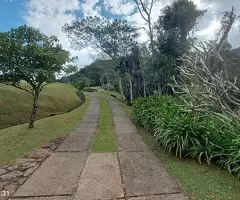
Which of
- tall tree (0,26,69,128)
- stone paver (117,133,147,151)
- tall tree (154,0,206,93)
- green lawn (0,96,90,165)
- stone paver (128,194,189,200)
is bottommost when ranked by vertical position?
stone paver (117,133,147,151)

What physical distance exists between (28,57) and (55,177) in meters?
5.49

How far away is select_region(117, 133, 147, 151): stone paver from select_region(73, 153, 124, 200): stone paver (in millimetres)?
898

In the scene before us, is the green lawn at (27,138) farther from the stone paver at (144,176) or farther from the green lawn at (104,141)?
the stone paver at (144,176)

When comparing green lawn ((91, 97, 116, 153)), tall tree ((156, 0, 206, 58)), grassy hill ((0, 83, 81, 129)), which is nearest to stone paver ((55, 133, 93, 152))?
green lawn ((91, 97, 116, 153))

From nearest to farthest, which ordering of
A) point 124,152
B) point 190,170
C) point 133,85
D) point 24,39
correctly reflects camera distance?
point 190,170, point 124,152, point 24,39, point 133,85

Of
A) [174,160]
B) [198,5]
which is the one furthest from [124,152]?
[198,5]

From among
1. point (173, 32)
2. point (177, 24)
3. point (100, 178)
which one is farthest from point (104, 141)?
point (177, 24)

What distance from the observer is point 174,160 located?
17.0 ft

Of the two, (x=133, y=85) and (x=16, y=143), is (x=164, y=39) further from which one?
(x=16, y=143)

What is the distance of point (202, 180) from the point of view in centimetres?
405

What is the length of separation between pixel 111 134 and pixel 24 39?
483 cm

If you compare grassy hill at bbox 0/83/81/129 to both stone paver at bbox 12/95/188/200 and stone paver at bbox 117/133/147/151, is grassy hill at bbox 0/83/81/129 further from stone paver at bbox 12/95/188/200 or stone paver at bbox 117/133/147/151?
stone paver at bbox 117/133/147/151

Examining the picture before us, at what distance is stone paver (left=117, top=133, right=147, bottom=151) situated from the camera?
6329 mm

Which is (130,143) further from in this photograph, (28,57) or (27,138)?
(28,57)
